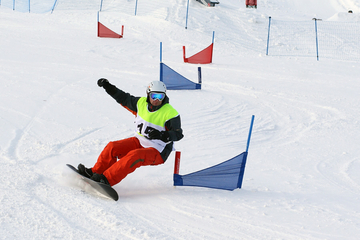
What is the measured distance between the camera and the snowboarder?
459 centimetres

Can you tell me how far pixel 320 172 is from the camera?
596 centimetres

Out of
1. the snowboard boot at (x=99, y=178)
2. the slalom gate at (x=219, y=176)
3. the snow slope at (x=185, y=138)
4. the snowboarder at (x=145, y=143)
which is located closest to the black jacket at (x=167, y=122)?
the snowboarder at (x=145, y=143)

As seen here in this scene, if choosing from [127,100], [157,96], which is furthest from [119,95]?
[157,96]

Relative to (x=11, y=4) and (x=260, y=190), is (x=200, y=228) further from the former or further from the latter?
(x=11, y=4)

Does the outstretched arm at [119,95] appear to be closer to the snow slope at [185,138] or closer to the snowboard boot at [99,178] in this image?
the snow slope at [185,138]

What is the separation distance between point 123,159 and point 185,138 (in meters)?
2.60

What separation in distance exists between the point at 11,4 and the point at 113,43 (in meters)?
9.73

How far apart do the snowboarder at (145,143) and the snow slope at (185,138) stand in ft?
1.13

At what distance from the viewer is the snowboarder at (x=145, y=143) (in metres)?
4.59

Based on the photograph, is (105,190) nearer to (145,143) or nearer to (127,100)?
(145,143)

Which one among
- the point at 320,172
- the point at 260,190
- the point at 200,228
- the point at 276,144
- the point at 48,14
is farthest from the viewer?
the point at 48,14

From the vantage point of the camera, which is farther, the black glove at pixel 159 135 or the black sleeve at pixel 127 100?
the black sleeve at pixel 127 100

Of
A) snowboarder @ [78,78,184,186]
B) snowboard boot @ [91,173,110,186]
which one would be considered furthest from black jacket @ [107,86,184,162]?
snowboard boot @ [91,173,110,186]

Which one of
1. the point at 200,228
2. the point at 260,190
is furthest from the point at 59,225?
the point at 260,190
